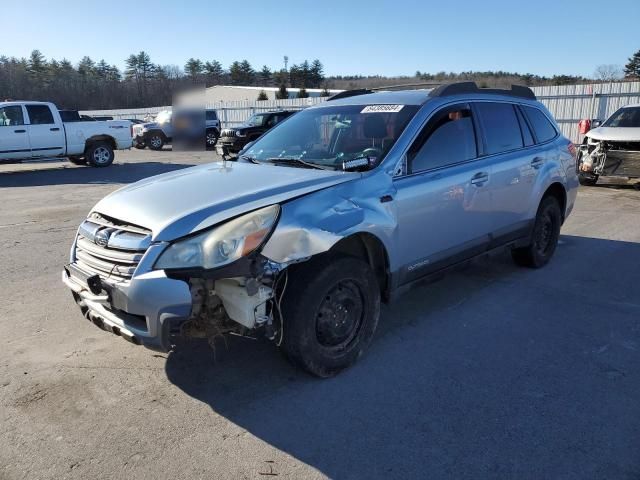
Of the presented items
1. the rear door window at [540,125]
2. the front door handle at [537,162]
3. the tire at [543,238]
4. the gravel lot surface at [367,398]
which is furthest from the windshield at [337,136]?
the tire at [543,238]

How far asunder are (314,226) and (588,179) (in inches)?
442

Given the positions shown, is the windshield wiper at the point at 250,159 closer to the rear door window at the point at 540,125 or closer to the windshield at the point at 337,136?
the windshield at the point at 337,136

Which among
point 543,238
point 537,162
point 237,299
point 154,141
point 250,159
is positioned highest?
point 250,159

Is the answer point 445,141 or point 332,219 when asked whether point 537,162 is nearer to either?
point 445,141

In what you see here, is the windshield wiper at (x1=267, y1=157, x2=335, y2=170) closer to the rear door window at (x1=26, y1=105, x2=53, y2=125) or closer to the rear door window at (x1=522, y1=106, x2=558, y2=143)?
the rear door window at (x1=522, y1=106, x2=558, y2=143)

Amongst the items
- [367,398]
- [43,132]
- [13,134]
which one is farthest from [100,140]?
[367,398]

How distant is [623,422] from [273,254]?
2192mm

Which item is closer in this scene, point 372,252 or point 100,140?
point 372,252

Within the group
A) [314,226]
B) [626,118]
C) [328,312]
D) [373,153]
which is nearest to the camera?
[314,226]

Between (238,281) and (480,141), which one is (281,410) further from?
(480,141)

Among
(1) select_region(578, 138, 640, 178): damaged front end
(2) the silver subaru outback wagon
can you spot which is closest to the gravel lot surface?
(2) the silver subaru outback wagon

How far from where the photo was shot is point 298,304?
10.3 feet

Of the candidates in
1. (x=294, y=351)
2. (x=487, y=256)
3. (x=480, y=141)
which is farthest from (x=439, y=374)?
(x=480, y=141)

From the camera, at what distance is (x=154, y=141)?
2566cm
